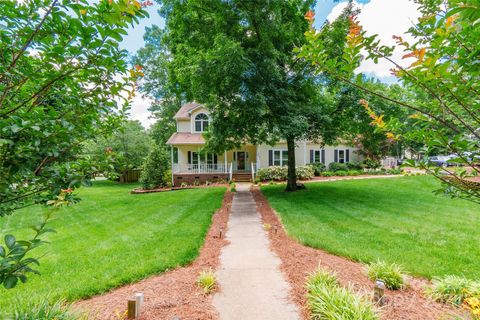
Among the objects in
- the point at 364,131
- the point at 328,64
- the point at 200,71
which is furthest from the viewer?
the point at 364,131

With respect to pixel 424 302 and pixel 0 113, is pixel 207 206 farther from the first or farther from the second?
pixel 0 113

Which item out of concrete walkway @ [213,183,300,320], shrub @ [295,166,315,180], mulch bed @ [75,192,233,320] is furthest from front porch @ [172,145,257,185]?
mulch bed @ [75,192,233,320]

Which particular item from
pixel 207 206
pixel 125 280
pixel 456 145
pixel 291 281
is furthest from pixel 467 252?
pixel 207 206

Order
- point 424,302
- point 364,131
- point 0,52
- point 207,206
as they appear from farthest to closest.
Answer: point 364,131 → point 207,206 → point 424,302 → point 0,52

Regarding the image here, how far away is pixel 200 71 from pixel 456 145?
353 inches

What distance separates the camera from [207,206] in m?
10.5

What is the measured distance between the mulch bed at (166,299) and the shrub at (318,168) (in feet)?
60.1

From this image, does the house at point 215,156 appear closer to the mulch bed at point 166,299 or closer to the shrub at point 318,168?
the shrub at point 318,168

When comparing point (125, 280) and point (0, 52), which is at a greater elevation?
point (0, 52)

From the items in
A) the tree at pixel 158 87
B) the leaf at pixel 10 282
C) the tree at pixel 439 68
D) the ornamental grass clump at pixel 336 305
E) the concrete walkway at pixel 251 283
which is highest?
the tree at pixel 158 87

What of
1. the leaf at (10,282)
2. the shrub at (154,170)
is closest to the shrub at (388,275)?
the leaf at (10,282)

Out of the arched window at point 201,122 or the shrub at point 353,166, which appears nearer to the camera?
the arched window at point 201,122

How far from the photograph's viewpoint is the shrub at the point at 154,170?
57.4 ft

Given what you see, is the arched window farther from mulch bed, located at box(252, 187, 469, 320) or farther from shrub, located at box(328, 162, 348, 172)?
mulch bed, located at box(252, 187, 469, 320)
